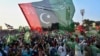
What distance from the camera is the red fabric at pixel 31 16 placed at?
30.1 feet

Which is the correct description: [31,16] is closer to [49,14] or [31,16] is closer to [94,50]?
[49,14]

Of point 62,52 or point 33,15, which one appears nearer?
point 62,52

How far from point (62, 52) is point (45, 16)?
1190mm

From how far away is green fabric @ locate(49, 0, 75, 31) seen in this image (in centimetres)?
885

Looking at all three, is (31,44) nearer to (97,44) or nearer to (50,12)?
(50,12)

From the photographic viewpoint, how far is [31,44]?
8.52m

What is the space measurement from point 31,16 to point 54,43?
1193 mm

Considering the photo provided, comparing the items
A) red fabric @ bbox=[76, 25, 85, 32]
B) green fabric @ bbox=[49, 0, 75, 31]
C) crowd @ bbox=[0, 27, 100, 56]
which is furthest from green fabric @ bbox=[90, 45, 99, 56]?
green fabric @ bbox=[49, 0, 75, 31]

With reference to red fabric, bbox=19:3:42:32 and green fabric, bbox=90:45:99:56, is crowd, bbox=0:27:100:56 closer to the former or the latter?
green fabric, bbox=90:45:99:56

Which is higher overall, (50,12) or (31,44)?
(50,12)

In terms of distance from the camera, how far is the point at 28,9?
31.5ft

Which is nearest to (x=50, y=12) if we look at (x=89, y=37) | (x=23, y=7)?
(x=23, y=7)

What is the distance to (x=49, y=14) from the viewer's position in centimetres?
914

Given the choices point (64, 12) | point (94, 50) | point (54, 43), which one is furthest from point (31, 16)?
point (94, 50)
